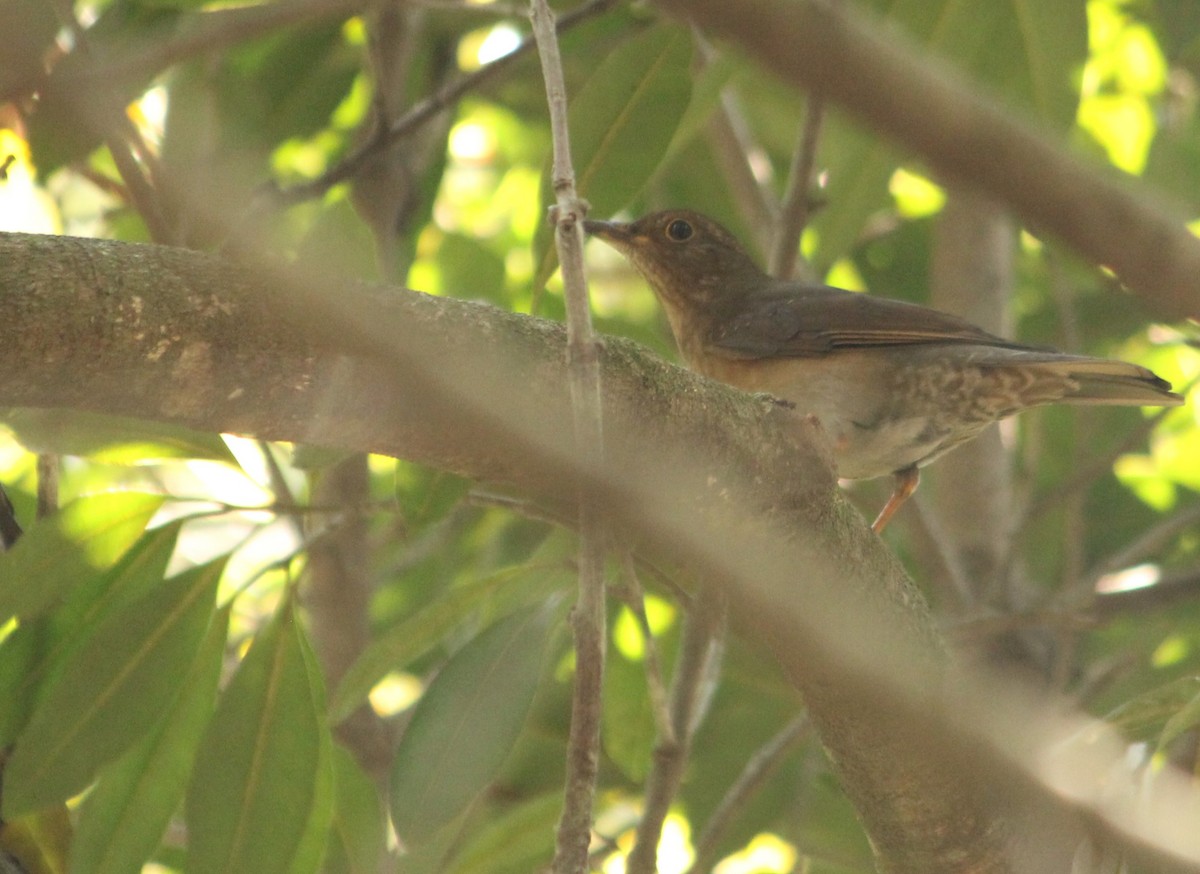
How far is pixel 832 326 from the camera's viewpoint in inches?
216

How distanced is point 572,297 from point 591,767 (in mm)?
763

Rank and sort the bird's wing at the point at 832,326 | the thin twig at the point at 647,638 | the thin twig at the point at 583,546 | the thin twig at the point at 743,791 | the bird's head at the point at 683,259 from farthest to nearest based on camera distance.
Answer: the bird's head at the point at 683,259 < the bird's wing at the point at 832,326 < the thin twig at the point at 743,791 < the thin twig at the point at 647,638 < the thin twig at the point at 583,546

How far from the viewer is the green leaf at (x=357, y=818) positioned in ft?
13.8

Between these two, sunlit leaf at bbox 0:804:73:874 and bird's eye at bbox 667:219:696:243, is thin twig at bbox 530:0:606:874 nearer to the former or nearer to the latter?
sunlit leaf at bbox 0:804:73:874

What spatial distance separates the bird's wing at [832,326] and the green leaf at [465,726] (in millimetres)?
2187

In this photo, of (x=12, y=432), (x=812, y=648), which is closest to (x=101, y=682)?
(x=12, y=432)

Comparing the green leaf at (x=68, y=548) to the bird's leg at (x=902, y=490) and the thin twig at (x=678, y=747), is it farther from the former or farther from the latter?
the bird's leg at (x=902, y=490)

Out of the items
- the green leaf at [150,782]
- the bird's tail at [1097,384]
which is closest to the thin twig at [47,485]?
the green leaf at [150,782]

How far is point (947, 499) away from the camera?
6727 millimetres

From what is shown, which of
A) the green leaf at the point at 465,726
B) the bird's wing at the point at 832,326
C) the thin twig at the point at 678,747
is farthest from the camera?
the bird's wing at the point at 832,326

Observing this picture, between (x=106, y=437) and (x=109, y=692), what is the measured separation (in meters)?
0.62

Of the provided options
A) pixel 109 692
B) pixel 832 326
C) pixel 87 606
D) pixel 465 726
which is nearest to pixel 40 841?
pixel 109 692

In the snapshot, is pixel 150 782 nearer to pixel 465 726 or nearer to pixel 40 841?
pixel 40 841

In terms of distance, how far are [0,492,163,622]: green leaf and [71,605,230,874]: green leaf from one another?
312 mm
